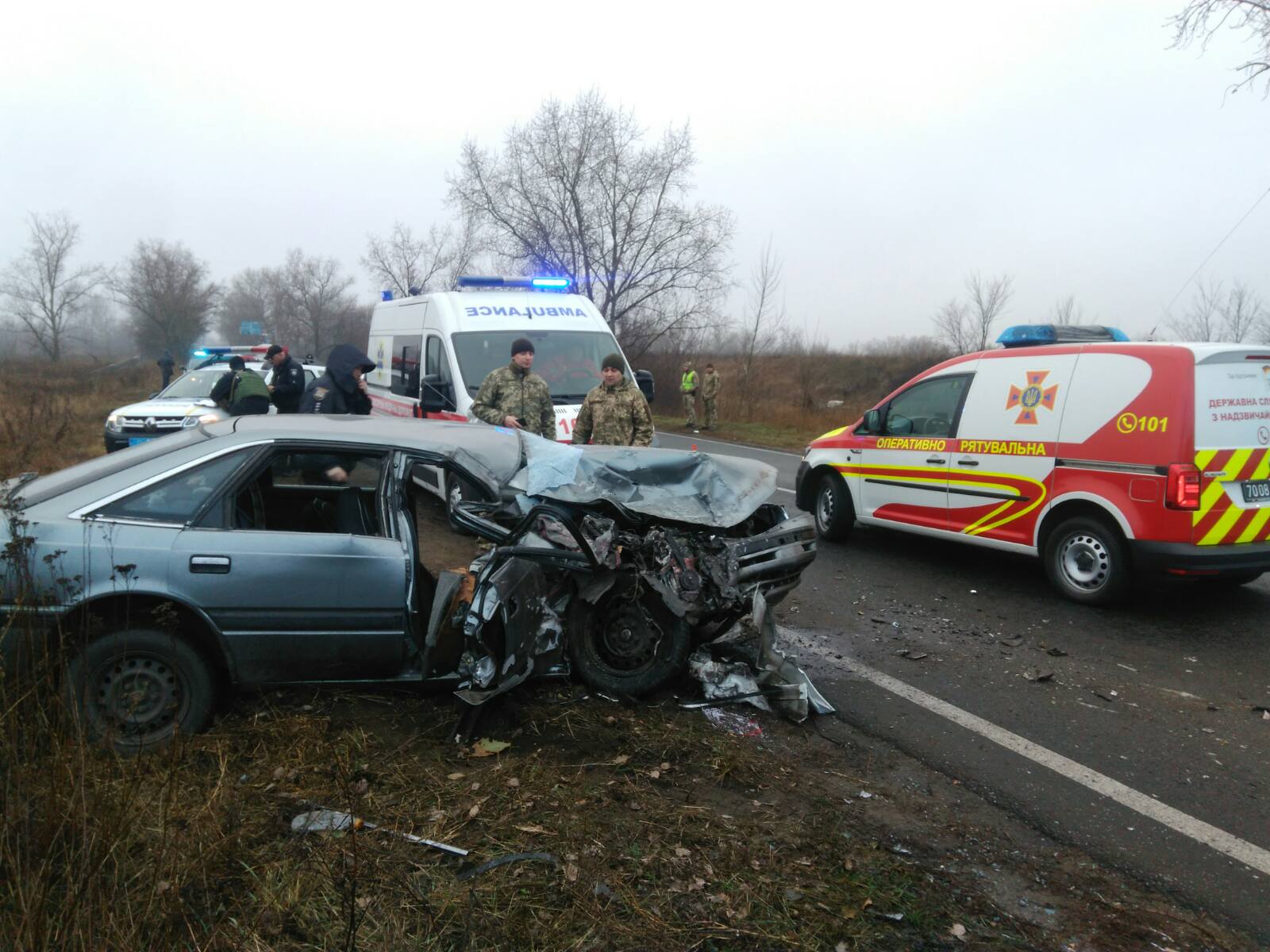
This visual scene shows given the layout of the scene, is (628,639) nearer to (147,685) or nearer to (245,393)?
(147,685)

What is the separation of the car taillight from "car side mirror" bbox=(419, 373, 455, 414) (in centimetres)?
650

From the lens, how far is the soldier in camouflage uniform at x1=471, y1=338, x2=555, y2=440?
25.6 ft

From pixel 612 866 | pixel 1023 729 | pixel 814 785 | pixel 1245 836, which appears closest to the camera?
pixel 612 866

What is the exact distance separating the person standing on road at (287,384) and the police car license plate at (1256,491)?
956 centimetres

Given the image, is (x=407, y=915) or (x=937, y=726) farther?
(x=937, y=726)

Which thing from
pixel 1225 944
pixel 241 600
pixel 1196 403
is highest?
pixel 1196 403

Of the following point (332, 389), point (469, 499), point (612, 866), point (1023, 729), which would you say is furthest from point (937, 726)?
point (332, 389)

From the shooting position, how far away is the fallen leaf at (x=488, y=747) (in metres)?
3.91

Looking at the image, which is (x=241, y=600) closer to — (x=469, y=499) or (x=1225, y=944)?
(x=469, y=499)

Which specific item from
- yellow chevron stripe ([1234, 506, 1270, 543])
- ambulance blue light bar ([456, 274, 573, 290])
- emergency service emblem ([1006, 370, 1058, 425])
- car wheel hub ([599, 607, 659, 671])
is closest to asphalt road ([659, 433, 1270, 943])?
yellow chevron stripe ([1234, 506, 1270, 543])

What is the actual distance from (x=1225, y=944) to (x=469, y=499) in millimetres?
3540

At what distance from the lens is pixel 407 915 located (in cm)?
273

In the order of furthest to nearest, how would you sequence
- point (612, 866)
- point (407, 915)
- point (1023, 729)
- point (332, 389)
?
1. point (332, 389)
2. point (1023, 729)
3. point (612, 866)
4. point (407, 915)

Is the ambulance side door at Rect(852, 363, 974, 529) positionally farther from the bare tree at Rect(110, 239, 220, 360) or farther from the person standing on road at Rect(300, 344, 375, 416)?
the bare tree at Rect(110, 239, 220, 360)
